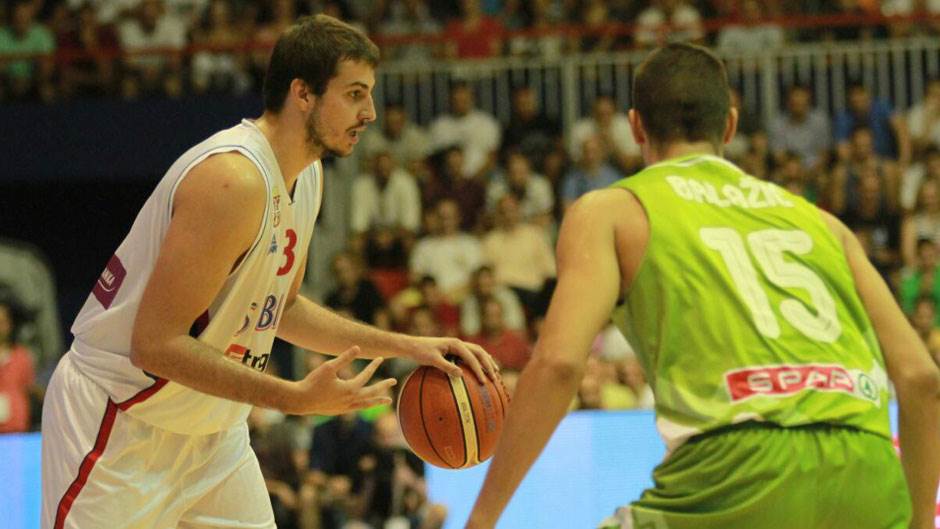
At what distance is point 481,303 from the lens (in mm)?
10680

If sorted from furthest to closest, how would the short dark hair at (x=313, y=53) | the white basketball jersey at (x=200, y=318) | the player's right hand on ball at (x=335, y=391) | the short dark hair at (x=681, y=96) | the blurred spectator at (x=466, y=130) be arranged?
the blurred spectator at (x=466, y=130)
the short dark hair at (x=313, y=53)
the white basketball jersey at (x=200, y=318)
the player's right hand on ball at (x=335, y=391)
the short dark hair at (x=681, y=96)

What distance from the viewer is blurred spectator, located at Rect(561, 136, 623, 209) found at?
1182 centimetres

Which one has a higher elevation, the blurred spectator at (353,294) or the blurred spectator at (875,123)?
the blurred spectator at (875,123)

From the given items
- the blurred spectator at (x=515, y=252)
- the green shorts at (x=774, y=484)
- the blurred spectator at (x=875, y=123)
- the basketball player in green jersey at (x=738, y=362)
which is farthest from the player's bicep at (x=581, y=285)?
the blurred spectator at (x=875, y=123)

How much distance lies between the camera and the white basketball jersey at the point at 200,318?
4.12 m

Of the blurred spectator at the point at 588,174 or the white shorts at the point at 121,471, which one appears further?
the blurred spectator at the point at 588,174

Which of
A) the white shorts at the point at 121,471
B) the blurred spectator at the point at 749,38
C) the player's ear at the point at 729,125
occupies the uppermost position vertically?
the player's ear at the point at 729,125

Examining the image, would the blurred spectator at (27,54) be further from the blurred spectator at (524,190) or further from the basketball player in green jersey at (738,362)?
the basketball player in green jersey at (738,362)

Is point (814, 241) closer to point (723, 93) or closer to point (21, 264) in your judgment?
point (723, 93)

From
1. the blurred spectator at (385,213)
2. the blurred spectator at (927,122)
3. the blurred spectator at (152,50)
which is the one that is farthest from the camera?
the blurred spectator at (152,50)

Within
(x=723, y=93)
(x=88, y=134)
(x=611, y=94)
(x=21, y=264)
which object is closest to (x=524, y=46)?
(x=611, y=94)

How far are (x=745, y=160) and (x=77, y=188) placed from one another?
6160 mm

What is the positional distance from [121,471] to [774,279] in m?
2.04

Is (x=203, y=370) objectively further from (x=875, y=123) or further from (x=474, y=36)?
(x=875, y=123)
